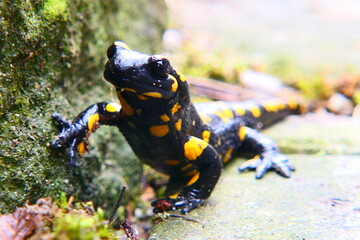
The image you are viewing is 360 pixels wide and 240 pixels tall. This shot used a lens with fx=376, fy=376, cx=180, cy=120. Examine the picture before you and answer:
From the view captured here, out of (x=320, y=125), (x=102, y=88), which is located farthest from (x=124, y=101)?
(x=320, y=125)

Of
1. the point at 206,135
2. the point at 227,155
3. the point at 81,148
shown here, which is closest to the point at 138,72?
the point at 81,148

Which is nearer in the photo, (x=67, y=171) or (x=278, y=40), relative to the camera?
(x=67, y=171)

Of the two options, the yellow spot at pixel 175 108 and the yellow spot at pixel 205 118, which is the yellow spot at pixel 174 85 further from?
the yellow spot at pixel 205 118

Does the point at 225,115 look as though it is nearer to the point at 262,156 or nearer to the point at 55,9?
the point at 262,156

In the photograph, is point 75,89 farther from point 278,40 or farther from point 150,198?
point 278,40

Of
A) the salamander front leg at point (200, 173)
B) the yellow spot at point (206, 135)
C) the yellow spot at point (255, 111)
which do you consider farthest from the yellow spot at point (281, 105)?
the salamander front leg at point (200, 173)

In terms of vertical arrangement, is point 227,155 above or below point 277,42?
below

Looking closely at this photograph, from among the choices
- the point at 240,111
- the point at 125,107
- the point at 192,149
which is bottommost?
the point at 240,111

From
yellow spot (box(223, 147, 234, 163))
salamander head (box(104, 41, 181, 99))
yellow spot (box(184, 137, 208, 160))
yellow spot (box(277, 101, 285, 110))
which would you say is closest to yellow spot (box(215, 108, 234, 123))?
yellow spot (box(223, 147, 234, 163))
